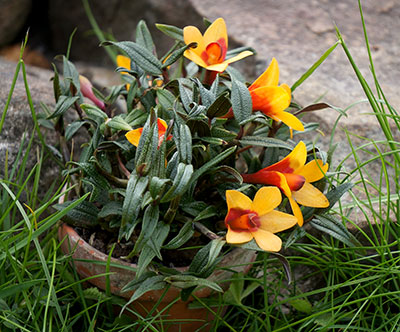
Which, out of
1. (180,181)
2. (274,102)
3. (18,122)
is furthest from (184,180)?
(18,122)

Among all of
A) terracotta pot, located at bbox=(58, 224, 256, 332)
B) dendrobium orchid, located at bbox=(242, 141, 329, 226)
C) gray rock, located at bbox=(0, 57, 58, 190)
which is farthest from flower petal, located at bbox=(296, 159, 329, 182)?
gray rock, located at bbox=(0, 57, 58, 190)

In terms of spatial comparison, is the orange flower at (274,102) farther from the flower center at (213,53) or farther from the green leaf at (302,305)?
the green leaf at (302,305)

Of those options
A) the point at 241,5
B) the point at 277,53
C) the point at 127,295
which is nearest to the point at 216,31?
the point at 127,295

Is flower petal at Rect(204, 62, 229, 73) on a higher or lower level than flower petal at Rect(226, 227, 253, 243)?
higher

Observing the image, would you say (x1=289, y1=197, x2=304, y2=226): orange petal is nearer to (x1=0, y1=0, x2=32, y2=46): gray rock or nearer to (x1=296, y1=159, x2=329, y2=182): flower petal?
(x1=296, y1=159, x2=329, y2=182): flower petal

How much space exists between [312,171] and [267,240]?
0.59 feet

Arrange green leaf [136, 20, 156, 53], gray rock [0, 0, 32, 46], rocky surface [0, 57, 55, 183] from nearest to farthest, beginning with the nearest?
1. green leaf [136, 20, 156, 53]
2. rocky surface [0, 57, 55, 183]
3. gray rock [0, 0, 32, 46]

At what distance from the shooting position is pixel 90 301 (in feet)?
3.90

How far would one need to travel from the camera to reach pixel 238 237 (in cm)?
92

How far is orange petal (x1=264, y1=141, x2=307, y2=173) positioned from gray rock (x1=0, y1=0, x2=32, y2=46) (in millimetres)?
1639

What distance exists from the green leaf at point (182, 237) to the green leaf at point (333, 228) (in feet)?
0.79

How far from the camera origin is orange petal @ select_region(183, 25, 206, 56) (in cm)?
107

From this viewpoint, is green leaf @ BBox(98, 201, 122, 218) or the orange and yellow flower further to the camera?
green leaf @ BBox(98, 201, 122, 218)

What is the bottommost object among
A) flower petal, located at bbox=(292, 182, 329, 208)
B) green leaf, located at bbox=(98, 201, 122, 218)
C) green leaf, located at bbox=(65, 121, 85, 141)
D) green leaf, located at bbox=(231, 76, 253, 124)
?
green leaf, located at bbox=(98, 201, 122, 218)
